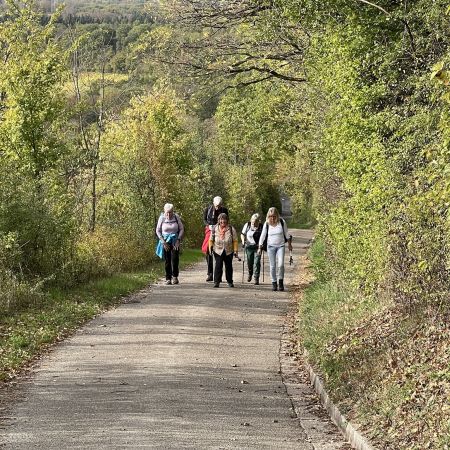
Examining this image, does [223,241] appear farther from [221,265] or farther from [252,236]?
[252,236]

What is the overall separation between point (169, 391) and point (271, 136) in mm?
22317

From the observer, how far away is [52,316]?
14961 millimetres

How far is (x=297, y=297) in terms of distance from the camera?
62.1ft

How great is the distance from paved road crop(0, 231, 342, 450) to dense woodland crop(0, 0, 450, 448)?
1.19 metres

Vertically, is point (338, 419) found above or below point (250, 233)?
below

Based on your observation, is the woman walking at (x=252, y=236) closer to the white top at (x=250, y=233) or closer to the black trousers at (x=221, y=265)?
the white top at (x=250, y=233)

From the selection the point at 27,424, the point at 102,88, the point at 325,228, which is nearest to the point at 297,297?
the point at 325,228

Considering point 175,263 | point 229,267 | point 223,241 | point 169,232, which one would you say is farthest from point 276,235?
point 175,263

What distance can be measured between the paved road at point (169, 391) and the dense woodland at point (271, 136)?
1185 mm

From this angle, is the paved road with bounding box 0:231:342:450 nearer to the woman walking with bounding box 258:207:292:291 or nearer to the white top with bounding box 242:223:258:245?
the woman walking with bounding box 258:207:292:291

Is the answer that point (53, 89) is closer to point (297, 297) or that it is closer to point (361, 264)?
point (297, 297)

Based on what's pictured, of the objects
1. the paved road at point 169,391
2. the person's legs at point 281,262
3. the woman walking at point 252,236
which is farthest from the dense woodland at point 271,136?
the woman walking at point 252,236

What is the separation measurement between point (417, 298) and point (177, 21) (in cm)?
1183

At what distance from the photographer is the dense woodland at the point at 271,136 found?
10273 millimetres
